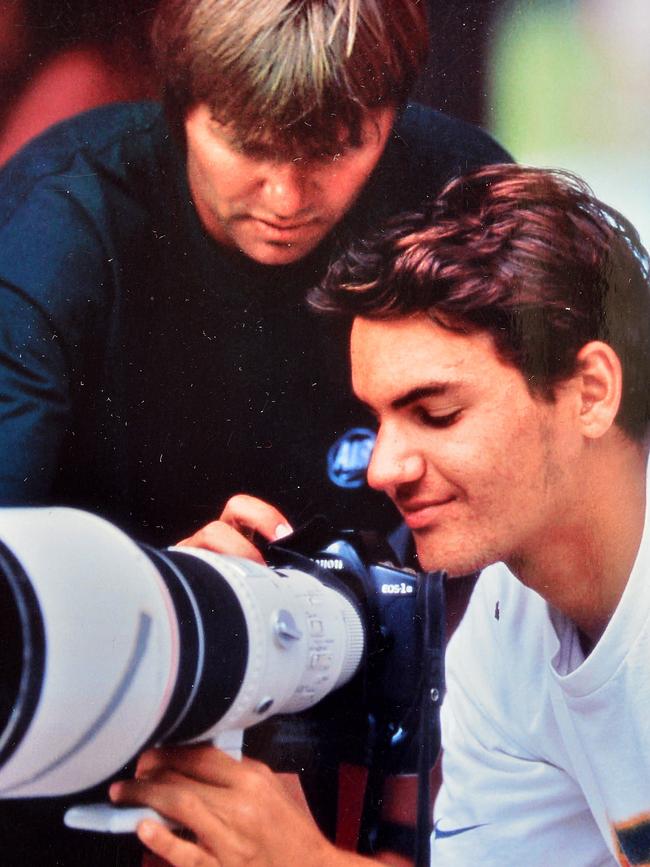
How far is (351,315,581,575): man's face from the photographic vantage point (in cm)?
78

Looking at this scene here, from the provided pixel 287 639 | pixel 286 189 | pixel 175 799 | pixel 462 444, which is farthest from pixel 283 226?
pixel 175 799

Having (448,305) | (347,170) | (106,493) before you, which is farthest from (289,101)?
(106,493)

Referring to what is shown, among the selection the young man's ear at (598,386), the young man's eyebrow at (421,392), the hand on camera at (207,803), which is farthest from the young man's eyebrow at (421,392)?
the hand on camera at (207,803)

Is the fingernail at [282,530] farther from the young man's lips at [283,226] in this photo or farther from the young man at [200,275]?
the young man's lips at [283,226]

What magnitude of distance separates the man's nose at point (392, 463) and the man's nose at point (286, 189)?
214 mm

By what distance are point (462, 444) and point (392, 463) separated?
0.07 metres

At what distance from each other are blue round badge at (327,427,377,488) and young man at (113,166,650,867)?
0.01 meters

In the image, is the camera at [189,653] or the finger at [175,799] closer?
the camera at [189,653]

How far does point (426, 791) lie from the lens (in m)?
0.80

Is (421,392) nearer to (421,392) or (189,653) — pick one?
(421,392)

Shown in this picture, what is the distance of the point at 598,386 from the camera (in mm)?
804

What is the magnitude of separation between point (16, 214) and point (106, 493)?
264 millimetres

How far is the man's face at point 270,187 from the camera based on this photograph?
0.80 meters

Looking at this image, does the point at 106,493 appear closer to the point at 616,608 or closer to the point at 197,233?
the point at 197,233
